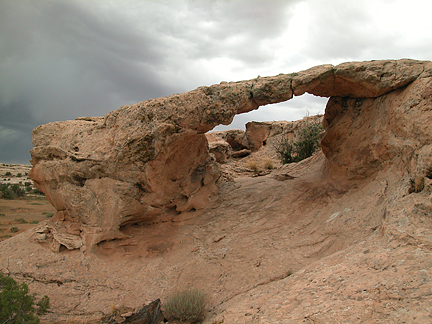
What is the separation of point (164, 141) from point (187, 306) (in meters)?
3.31

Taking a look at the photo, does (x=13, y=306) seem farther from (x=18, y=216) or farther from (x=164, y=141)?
(x=18, y=216)

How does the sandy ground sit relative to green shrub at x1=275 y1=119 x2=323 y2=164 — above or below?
below

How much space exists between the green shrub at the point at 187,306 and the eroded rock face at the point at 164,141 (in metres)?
2.27

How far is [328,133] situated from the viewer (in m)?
6.89

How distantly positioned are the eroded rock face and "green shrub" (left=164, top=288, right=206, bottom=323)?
7.46 feet

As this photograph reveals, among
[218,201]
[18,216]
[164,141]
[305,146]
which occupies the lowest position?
[18,216]

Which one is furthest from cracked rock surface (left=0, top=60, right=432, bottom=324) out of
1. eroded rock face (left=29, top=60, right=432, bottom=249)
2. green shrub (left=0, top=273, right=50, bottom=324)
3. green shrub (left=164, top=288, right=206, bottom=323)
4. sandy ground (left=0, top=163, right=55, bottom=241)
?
sandy ground (left=0, top=163, right=55, bottom=241)

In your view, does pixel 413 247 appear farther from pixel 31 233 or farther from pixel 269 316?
pixel 31 233

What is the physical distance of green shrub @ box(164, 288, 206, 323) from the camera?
4.42m

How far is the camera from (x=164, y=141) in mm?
5910

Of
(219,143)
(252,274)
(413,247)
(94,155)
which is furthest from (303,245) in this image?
(219,143)

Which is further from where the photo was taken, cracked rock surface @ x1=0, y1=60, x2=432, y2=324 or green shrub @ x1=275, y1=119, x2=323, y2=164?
green shrub @ x1=275, y1=119, x2=323, y2=164

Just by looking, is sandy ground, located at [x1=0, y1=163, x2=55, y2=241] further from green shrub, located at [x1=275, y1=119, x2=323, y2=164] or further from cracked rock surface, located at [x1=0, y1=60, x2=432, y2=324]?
green shrub, located at [x1=275, y1=119, x2=323, y2=164]

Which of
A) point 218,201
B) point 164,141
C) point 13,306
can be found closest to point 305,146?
point 218,201
